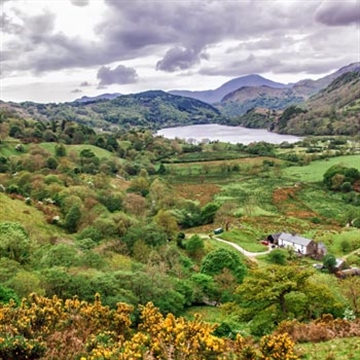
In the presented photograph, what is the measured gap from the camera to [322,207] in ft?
236

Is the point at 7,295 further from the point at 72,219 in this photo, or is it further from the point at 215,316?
the point at 72,219

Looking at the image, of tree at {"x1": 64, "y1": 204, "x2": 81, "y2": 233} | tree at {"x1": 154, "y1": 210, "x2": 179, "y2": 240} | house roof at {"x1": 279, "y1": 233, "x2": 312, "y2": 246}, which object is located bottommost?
house roof at {"x1": 279, "y1": 233, "x2": 312, "y2": 246}

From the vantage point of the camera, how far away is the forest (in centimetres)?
1170

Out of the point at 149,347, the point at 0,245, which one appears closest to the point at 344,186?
the point at 0,245

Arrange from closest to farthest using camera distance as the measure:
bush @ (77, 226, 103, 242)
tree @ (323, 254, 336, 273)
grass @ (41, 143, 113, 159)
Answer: bush @ (77, 226, 103, 242) < tree @ (323, 254, 336, 273) < grass @ (41, 143, 113, 159)

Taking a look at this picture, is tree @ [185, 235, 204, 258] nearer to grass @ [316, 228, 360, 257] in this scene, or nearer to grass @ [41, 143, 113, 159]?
grass @ [316, 228, 360, 257]

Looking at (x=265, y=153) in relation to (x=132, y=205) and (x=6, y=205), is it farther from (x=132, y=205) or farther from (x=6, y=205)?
(x=6, y=205)

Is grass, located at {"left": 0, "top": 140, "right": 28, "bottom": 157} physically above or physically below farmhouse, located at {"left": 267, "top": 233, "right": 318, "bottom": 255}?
above

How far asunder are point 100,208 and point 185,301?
2143cm

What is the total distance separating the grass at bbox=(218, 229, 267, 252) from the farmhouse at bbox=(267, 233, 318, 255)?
7.88 ft

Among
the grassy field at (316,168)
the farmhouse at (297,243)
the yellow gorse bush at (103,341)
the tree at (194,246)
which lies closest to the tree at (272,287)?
the yellow gorse bush at (103,341)

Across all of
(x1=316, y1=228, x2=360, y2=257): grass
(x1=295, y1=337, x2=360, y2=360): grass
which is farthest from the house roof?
(x1=295, y1=337, x2=360, y2=360): grass

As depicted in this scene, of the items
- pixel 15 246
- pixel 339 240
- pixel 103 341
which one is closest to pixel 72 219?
pixel 15 246

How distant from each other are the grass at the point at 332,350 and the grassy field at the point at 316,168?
79400 millimetres
